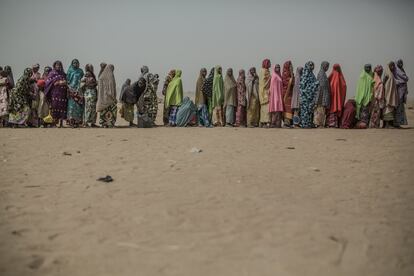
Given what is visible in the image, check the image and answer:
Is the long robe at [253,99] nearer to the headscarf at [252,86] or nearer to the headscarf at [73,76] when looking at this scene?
the headscarf at [252,86]

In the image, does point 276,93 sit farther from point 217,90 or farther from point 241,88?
point 217,90

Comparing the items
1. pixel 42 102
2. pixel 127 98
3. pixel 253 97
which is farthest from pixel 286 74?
pixel 42 102

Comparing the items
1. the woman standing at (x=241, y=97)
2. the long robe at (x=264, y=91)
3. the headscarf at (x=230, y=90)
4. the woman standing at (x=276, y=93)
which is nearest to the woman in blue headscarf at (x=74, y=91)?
the headscarf at (x=230, y=90)

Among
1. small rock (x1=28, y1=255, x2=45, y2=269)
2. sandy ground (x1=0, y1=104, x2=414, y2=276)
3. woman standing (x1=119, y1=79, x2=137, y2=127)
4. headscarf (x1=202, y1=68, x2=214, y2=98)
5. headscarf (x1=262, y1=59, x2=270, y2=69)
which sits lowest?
small rock (x1=28, y1=255, x2=45, y2=269)

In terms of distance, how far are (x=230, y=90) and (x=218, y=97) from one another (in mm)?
431

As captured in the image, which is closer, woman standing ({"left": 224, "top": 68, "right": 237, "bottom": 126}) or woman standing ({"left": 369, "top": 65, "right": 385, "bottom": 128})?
woman standing ({"left": 369, "top": 65, "right": 385, "bottom": 128})

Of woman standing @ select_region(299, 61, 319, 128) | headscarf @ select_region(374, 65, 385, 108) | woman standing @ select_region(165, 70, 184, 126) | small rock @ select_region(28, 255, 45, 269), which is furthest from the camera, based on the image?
woman standing @ select_region(165, 70, 184, 126)

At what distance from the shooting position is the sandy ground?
9.94 ft

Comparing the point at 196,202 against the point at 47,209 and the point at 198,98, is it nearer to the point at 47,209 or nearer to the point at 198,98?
the point at 47,209

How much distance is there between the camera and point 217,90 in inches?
486

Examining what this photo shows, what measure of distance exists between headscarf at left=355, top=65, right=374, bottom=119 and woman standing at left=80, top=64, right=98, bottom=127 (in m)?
7.81

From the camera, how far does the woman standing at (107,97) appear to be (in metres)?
11.6

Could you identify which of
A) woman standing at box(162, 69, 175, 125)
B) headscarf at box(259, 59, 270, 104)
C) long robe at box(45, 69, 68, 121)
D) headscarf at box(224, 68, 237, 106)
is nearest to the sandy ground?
long robe at box(45, 69, 68, 121)

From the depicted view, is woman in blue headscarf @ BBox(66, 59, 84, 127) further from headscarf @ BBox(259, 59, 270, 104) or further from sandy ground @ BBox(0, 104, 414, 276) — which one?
headscarf @ BBox(259, 59, 270, 104)
